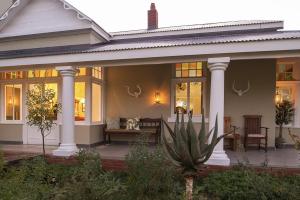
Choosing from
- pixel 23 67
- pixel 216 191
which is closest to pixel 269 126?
pixel 216 191

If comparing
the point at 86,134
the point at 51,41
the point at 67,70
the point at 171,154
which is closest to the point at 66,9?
the point at 51,41

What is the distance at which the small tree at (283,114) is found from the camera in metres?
9.42

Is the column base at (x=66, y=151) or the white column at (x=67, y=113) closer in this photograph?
the column base at (x=66, y=151)

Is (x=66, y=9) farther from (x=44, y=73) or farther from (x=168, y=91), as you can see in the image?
(x=168, y=91)

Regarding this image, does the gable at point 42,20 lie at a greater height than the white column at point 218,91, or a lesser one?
greater

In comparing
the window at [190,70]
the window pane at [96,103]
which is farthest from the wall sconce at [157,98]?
the window pane at [96,103]

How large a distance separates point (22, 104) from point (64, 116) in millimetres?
3450

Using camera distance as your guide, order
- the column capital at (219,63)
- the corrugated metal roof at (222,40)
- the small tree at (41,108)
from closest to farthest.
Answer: the corrugated metal roof at (222,40) → the column capital at (219,63) → the small tree at (41,108)

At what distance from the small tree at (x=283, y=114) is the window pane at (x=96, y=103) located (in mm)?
6631

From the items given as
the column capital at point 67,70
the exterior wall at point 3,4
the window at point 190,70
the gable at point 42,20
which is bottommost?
the column capital at point 67,70

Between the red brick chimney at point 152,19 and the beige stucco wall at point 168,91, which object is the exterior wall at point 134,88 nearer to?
the beige stucco wall at point 168,91

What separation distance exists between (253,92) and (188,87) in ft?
7.19

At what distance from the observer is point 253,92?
8.73 meters

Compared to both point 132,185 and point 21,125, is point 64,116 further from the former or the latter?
point 132,185
